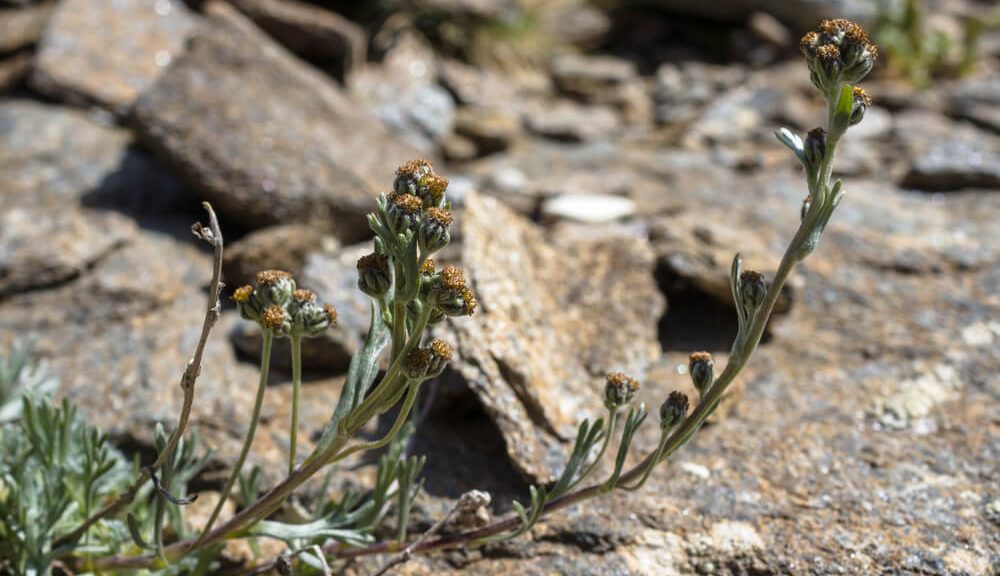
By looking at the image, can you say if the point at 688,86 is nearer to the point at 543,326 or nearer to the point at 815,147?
the point at 543,326

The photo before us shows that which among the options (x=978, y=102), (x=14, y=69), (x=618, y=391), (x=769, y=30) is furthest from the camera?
(x=769, y=30)

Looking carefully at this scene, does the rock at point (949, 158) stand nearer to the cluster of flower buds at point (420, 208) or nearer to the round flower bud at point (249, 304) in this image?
the cluster of flower buds at point (420, 208)

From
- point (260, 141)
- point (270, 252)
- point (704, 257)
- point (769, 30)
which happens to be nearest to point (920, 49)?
point (769, 30)

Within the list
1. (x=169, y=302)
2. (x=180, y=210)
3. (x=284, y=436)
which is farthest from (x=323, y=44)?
(x=284, y=436)

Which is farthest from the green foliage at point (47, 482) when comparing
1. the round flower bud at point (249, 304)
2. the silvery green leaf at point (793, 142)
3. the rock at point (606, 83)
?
the rock at point (606, 83)

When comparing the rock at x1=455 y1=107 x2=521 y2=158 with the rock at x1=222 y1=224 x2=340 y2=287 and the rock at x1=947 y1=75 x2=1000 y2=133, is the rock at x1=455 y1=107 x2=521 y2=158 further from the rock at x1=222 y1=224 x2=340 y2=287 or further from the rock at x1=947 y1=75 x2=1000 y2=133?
the rock at x1=947 y1=75 x2=1000 y2=133

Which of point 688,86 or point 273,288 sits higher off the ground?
point 688,86
